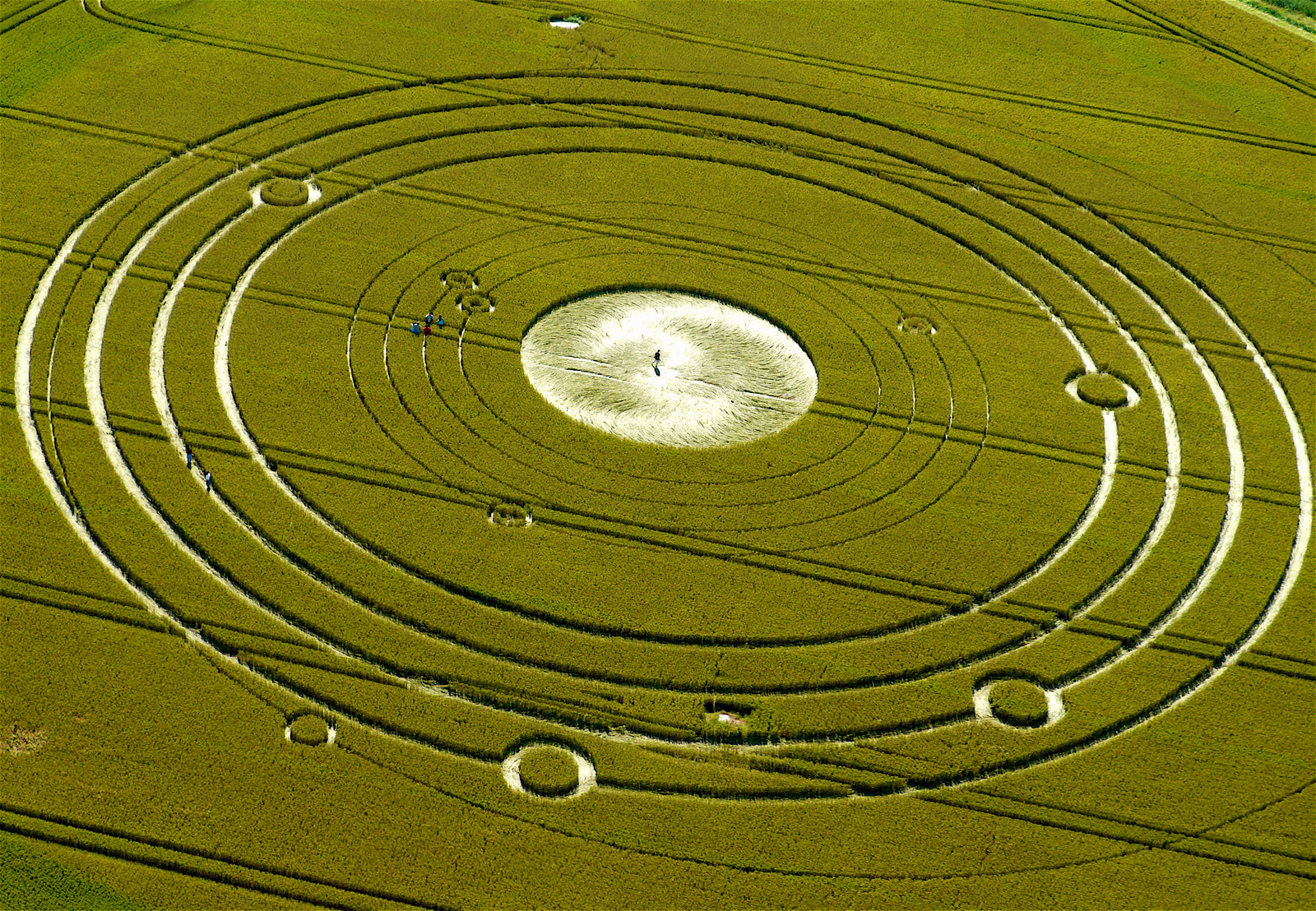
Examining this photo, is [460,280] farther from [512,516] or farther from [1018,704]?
[1018,704]

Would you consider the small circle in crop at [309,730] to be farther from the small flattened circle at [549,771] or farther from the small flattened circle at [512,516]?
the small flattened circle at [512,516]

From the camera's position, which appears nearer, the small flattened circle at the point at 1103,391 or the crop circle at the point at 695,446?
the crop circle at the point at 695,446

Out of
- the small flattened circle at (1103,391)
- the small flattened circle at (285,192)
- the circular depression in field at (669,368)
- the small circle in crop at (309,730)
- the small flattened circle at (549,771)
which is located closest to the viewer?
the small flattened circle at (549,771)

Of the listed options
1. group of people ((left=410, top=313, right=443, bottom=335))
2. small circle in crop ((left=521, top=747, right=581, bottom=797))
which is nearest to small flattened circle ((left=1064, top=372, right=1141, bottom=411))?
group of people ((left=410, top=313, right=443, bottom=335))

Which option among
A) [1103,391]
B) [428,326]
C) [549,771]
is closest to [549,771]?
[549,771]

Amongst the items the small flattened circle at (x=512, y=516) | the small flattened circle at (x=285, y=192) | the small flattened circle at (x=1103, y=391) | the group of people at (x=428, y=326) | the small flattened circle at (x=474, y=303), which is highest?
the small flattened circle at (x=285, y=192)

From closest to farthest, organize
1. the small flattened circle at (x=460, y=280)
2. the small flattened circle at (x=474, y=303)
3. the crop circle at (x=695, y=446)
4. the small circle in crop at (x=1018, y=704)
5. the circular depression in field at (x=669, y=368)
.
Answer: the small circle in crop at (x=1018, y=704), the crop circle at (x=695, y=446), the circular depression in field at (x=669, y=368), the small flattened circle at (x=474, y=303), the small flattened circle at (x=460, y=280)

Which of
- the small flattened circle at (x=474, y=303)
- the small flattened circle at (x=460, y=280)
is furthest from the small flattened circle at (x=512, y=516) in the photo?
the small flattened circle at (x=460, y=280)
